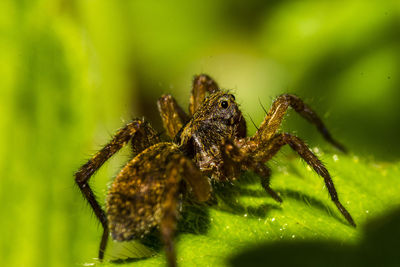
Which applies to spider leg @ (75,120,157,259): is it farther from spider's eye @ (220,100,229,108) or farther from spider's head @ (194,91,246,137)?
spider's eye @ (220,100,229,108)

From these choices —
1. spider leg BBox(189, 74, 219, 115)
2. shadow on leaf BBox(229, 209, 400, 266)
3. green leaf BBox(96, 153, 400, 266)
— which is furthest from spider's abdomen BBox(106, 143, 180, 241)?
spider leg BBox(189, 74, 219, 115)

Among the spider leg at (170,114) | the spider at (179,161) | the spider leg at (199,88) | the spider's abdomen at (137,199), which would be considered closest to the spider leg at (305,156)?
the spider at (179,161)

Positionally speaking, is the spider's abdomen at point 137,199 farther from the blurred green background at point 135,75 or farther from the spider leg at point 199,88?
the spider leg at point 199,88

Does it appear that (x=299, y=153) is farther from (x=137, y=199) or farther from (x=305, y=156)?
(x=137, y=199)

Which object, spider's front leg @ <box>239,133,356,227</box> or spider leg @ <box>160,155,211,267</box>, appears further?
spider's front leg @ <box>239,133,356,227</box>

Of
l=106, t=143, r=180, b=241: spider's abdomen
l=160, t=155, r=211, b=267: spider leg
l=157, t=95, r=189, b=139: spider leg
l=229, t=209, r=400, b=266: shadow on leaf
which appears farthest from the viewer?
l=157, t=95, r=189, b=139: spider leg

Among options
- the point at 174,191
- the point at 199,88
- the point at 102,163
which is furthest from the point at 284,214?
the point at 199,88

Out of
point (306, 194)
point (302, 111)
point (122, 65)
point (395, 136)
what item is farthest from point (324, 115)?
point (122, 65)
